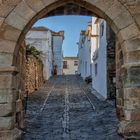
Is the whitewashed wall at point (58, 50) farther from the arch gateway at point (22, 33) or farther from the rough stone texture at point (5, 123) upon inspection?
the rough stone texture at point (5, 123)

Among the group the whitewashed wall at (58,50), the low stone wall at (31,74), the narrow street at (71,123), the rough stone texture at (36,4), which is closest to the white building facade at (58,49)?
the whitewashed wall at (58,50)

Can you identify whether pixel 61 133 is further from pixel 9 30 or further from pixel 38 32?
pixel 38 32

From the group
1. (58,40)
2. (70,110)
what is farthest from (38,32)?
(70,110)

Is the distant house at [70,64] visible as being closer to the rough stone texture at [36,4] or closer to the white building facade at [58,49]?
the white building facade at [58,49]

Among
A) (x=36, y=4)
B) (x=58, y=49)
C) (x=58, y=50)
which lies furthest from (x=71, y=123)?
(x=58, y=50)

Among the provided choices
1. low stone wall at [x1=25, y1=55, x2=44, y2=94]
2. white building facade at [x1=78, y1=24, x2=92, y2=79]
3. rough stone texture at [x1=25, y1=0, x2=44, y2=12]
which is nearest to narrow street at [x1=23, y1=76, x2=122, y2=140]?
rough stone texture at [x1=25, y1=0, x2=44, y2=12]

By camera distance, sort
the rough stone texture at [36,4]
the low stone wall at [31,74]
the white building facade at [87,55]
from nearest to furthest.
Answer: the rough stone texture at [36,4]
the low stone wall at [31,74]
the white building facade at [87,55]

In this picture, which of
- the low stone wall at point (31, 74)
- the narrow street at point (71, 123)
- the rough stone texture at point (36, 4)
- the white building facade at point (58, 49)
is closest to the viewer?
the rough stone texture at point (36, 4)

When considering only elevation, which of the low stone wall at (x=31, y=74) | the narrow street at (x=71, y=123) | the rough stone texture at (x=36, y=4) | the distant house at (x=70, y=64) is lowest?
the narrow street at (x=71, y=123)

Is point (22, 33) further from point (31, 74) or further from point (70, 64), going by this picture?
point (70, 64)

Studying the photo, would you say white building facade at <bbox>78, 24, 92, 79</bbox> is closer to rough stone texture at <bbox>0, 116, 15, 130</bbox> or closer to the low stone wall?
the low stone wall

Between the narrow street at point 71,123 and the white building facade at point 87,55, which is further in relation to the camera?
the white building facade at point 87,55

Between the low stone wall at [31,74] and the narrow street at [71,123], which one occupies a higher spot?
the low stone wall at [31,74]

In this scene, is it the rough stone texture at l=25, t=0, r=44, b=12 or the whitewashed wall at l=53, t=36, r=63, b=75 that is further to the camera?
the whitewashed wall at l=53, t=36, r=63, b=75
